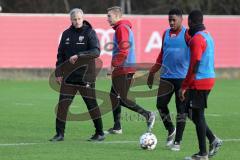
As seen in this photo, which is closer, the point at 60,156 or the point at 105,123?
the point at 60,156

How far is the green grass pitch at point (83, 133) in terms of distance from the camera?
12258mm

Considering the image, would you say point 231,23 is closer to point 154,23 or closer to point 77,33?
point 154,23

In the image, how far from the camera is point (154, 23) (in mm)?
33094

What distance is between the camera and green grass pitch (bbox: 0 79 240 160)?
12.3 meters

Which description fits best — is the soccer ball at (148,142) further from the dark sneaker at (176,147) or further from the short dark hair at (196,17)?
the short dark hair at (196,17)

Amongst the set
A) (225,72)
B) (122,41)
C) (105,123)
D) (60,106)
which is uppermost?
(122,41)

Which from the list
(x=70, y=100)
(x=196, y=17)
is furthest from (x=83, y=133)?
(x=196, y=17)

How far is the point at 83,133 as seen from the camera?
1522 cm

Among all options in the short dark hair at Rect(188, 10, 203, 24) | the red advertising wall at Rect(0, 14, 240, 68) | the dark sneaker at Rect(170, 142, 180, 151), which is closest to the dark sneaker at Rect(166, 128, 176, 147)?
the dark sneaker at Rect(170, 142, 180, 151)

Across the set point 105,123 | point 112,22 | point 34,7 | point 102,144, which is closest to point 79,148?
point 102,144

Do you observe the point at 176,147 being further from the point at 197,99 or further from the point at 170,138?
the point at 197,99

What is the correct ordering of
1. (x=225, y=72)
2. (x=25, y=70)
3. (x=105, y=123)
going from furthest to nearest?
(x=225, y=72)
(x=25, y=70)
(x=105, y=123)

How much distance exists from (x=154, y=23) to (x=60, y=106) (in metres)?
19.3

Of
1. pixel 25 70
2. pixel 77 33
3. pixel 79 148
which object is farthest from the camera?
pixel 25 70
